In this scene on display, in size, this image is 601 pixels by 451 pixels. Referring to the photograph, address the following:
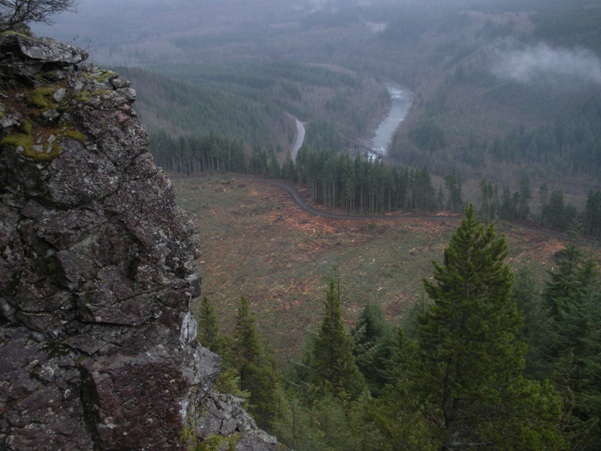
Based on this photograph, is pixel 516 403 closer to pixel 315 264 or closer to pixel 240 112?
pixel 315 264

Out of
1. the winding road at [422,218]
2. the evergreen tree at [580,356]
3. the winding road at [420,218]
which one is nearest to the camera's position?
the evergreen tree at [580,356]

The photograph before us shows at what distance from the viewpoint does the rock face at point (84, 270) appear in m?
8.66

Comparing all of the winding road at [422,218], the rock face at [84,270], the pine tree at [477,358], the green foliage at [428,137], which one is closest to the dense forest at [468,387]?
the pine tree at [477,358]

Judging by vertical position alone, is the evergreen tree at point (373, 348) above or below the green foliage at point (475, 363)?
below

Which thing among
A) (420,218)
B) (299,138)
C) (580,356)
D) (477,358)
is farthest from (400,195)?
(299,138)

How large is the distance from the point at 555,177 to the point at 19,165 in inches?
6962

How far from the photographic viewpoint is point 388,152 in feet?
564

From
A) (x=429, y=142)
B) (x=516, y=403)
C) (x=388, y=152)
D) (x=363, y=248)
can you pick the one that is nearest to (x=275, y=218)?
(x=363, y=248)

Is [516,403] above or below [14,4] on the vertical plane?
below

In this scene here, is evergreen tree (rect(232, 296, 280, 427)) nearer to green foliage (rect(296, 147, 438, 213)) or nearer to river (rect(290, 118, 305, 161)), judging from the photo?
green foliage (rect(296, 147, 438, 213))

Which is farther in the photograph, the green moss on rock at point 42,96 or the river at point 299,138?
the river at point 299,138

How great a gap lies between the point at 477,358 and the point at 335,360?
10.9 meters

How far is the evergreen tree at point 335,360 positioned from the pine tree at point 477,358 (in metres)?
8.24

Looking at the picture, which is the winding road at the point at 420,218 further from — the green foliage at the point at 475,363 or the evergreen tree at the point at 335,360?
the green foliage at the point at 475,363
